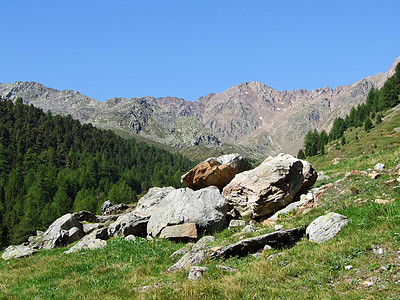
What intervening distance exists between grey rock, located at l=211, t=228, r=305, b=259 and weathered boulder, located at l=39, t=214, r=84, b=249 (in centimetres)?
2390

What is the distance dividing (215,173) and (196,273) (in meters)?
15.2

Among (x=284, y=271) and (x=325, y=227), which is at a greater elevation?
(x=325, y=227)

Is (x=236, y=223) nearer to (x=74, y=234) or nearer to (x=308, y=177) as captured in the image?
(x=308, y=177)

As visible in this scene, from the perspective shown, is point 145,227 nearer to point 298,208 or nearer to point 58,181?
point 298,208

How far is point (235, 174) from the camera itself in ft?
85.3

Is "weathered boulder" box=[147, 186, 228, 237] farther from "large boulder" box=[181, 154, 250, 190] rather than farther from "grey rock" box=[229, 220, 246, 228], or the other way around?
"large boulder" box=[181, 154, 250, 190]

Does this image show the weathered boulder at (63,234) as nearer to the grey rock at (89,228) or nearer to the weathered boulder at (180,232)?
the grey rock at (89,228)

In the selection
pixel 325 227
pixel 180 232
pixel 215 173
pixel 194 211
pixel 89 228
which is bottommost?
pixel 89 228

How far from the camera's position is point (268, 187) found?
810 inches

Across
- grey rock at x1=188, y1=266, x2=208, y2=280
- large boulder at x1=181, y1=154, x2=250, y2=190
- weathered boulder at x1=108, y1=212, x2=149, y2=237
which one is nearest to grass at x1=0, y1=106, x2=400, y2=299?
grey rock at x1=188, y1=266, x2=208, y2=280

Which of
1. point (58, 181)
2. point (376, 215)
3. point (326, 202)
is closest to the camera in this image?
point (376, 215)

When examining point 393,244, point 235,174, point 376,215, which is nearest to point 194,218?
point 235,174

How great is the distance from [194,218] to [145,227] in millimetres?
5849

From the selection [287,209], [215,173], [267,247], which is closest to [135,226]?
[215,173]
